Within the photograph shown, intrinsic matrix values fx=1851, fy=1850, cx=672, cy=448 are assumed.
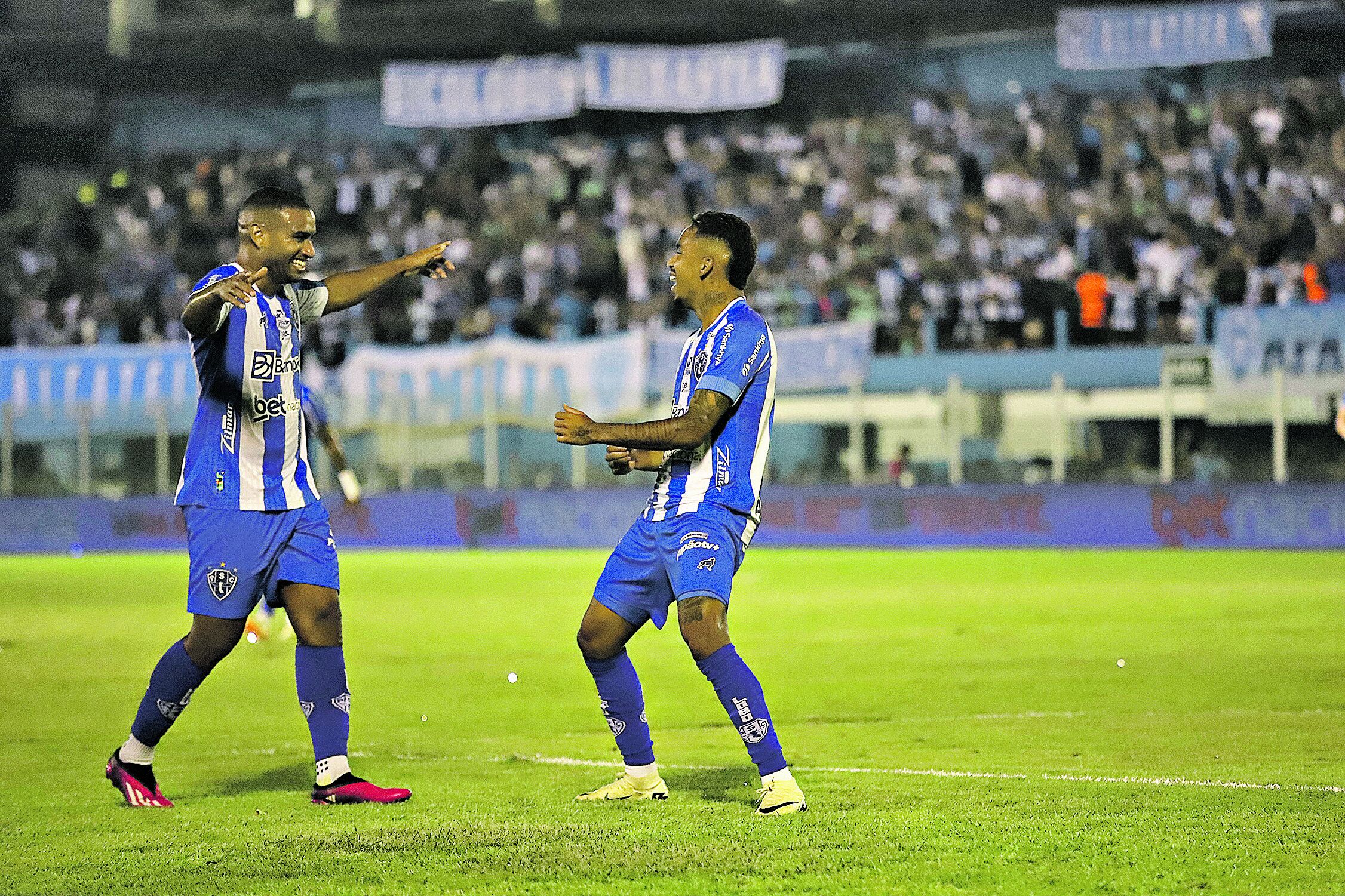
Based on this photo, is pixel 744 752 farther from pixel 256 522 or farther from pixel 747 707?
pixel 256 522

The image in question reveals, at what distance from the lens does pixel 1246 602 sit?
53.6 feet

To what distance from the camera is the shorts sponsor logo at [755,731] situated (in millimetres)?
6527

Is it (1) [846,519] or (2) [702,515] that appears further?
(1) [846,519]

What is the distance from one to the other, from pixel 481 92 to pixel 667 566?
30073 millimetres

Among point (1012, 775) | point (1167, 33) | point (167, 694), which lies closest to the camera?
point (167, 694)

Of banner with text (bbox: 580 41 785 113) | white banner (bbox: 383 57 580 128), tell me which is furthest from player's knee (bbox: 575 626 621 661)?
white banner (bbox: 383 57 580 128)

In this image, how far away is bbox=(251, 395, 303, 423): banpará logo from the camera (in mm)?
7027

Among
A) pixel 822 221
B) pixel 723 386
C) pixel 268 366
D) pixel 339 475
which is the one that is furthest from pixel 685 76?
pixel 723 386

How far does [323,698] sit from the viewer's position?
23.2ft

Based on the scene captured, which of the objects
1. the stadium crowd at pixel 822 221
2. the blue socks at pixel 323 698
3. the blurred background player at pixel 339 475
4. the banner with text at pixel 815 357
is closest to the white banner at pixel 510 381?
the banner with text at pixel 815 357

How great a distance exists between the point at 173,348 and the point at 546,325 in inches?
241

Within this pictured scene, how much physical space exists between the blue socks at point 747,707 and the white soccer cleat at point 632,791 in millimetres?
510

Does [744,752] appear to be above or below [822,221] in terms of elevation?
below

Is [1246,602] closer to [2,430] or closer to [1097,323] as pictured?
[1097,323]
